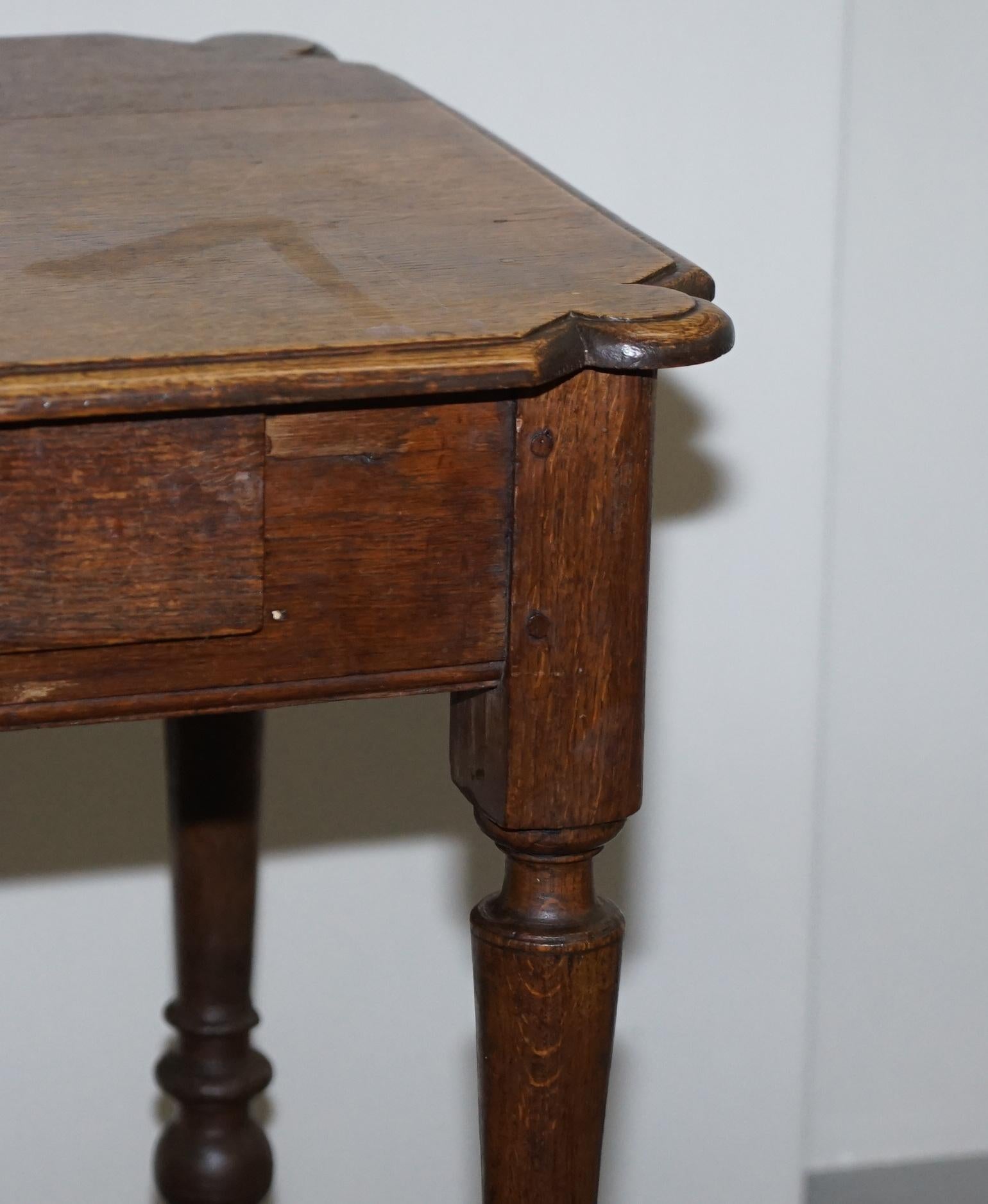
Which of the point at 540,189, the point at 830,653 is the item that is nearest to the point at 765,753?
the point at 830,653

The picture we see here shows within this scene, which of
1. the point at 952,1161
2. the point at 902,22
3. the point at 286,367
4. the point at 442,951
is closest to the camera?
the point at 286,367

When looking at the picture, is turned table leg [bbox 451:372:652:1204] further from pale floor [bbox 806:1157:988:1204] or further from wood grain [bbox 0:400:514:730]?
pale floor [bbox 806:1157:988:1204]

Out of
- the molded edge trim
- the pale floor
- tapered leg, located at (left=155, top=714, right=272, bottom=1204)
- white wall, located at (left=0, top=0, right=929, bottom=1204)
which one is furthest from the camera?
the pale floor

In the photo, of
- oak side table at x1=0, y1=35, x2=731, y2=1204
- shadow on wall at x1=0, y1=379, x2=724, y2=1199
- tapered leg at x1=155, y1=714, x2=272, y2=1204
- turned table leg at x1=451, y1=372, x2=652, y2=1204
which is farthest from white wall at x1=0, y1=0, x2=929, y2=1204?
turned table leg at x1=451, y1=372, x2=652, y2=1204

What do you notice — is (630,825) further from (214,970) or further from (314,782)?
(214,970)

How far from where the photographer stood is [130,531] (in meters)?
0.60

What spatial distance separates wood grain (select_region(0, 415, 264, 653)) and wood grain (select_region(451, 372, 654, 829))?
4.0 inches

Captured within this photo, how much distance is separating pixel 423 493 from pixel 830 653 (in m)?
0.90

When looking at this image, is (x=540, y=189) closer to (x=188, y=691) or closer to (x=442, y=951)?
(x=188, y=691)

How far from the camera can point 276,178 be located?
839mm

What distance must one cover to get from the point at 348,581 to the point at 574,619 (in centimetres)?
9

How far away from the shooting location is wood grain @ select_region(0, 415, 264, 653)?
584 millimetres

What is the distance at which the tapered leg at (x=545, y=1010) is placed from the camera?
2.30 feet

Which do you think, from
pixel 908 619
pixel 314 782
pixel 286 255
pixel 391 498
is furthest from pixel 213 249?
pixel 908 619
